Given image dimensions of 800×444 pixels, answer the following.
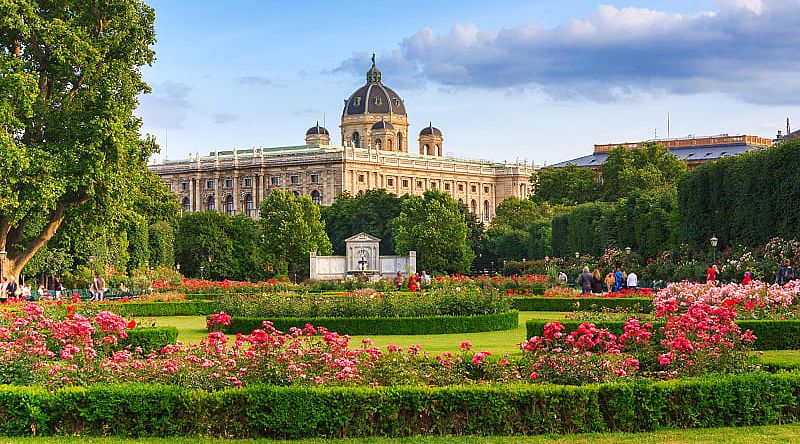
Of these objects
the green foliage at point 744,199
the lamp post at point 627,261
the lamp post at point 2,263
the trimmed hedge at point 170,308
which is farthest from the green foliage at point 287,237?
the trimmed hedge at point 170,308

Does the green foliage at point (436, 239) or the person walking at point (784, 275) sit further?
the green foliage at point (436, 239)

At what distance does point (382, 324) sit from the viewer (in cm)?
2127

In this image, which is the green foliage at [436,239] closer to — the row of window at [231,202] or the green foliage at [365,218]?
the green foliage at [365,218]

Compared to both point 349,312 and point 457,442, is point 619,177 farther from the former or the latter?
point 457,442

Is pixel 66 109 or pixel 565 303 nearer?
pixel 565 303

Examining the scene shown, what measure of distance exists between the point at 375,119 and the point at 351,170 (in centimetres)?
2098

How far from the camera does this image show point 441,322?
2138 centimetres

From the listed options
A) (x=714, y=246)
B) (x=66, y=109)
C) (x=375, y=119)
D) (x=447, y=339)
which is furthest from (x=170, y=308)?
(x=375, y=119)

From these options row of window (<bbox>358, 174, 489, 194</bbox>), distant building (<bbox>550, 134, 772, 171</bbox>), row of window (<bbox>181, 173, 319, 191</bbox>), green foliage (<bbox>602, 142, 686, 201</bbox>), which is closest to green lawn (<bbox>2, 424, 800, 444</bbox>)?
green foliage (<bbox>602, 142, 686, 201</bbox>)

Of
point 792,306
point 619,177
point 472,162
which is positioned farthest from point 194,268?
point 472,162

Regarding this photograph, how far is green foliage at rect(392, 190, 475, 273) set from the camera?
64.4m

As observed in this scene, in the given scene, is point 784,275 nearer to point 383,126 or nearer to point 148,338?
point 148,338

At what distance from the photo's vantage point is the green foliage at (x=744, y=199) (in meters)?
35.2

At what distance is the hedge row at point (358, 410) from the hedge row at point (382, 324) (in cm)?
1062
